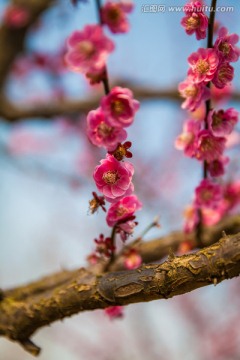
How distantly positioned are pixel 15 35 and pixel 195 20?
2972mm

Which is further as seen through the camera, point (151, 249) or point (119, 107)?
point (151, 249)

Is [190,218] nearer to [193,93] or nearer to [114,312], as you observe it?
[114,312]

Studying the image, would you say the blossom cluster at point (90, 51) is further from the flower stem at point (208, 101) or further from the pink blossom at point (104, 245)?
the pink blossom at point (104, 245)

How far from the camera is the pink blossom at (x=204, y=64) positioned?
4.03ft

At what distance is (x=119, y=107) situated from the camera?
1.20 m

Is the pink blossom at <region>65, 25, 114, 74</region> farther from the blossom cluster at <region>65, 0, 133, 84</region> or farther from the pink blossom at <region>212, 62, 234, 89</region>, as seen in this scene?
the pink blossom at <region>212, 62, 234, 89</region>

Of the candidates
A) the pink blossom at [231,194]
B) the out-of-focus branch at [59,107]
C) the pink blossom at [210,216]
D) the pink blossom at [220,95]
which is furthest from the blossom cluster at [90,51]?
the out-of-focus branch at [59,107]

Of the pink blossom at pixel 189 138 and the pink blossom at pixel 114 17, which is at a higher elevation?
the pink blossom at pixel 114 17

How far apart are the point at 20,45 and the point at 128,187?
3096 mm

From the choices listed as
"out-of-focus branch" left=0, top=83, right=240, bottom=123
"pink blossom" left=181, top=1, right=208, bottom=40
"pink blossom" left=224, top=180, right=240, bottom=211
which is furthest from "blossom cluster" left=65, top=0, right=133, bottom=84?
"out-of-focus branch" left=0, top=83, right=240, bottom=123

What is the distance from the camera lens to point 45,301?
158 cm

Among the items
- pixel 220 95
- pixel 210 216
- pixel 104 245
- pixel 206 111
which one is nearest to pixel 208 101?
pixel 206 111

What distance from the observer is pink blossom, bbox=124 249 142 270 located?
1.72 m

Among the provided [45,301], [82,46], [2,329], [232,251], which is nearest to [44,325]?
[45,301]
